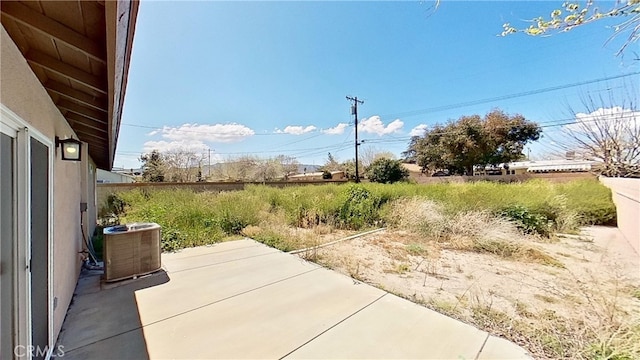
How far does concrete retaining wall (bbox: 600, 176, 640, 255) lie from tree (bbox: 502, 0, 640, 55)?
208 inches

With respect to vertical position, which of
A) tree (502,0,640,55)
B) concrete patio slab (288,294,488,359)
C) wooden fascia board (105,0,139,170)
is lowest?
concrete patio slab (288,294,488,359)

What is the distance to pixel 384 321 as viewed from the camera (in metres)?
2.51

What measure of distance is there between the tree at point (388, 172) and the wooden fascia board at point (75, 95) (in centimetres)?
1842

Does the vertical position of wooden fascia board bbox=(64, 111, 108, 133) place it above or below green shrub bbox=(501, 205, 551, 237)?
above

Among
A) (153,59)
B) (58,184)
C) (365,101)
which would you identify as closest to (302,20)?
(153,59)

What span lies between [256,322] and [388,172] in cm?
1840

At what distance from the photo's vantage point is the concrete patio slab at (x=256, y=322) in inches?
81.2

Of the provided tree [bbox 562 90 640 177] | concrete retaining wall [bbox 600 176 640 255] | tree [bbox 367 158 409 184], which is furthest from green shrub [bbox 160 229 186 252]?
tree [bbox 367 158 409 184]

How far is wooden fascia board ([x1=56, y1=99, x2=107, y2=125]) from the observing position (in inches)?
107

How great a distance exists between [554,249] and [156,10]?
7.70 m

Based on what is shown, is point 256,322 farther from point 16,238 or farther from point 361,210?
point 361,210

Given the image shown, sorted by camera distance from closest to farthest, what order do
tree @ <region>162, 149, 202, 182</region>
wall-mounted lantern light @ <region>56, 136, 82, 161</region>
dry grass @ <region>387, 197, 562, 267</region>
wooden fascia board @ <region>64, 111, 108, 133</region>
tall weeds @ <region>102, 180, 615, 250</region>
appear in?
wall-mounted lantern light @ <region>56, 136, 82, 161</region> → wooden fascia board @ <region>64, 111, 108, 133</region> → dry grass @ <region>387, 197, 562, 267</region> → tall weeds @ <region>102, 180, 615, 250</region> → tree @ <region>162, 149, 202, 182</region>

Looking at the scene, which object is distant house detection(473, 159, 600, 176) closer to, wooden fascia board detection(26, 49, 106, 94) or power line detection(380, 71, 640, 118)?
power line detection(380, 71, 640, 118)

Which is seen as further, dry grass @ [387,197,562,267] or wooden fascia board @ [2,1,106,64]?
dry grass @ [387,197,562,267]
